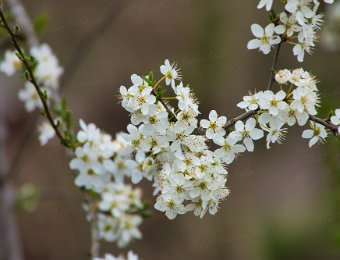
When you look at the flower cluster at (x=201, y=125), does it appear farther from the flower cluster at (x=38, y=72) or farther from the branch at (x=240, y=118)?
the flower cluster at (x=38, y=72)

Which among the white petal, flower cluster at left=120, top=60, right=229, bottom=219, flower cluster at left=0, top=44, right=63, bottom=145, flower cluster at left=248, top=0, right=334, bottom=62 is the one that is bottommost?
flower cluster at left=120, top=60, right=229, bottom=219

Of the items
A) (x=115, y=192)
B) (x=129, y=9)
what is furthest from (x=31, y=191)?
(x=129, y=9)

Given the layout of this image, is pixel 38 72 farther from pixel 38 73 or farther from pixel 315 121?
pixel 315 121

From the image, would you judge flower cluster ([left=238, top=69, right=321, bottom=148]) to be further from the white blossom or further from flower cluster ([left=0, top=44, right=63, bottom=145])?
flower cluster ([left=0, top=44, right=63, bottom=145])

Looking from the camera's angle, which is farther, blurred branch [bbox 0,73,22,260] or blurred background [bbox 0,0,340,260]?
blurred background [bbox 0,0,340,260]

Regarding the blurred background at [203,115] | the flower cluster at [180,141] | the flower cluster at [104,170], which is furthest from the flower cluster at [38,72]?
the blurred background at [203,115]

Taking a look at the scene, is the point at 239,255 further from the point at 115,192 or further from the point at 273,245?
the point at 115,192

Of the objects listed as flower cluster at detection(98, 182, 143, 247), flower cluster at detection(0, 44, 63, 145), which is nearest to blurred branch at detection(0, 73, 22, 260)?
flower cluster at detection(0, 44, 63, 145)
